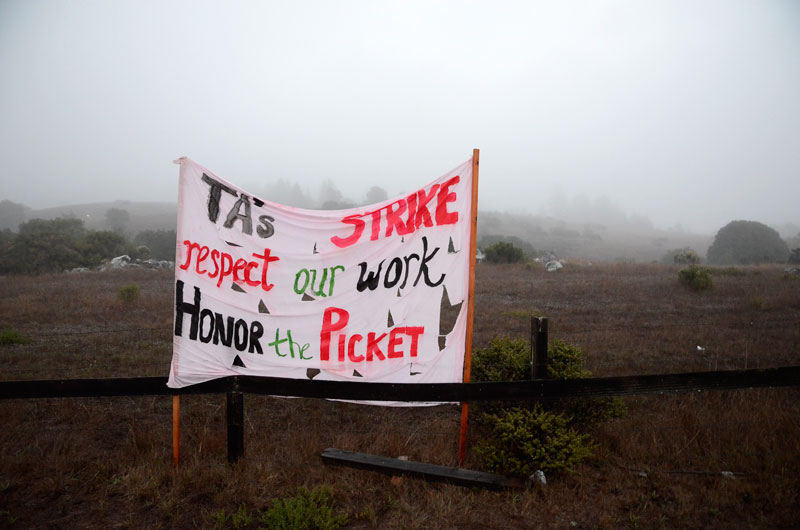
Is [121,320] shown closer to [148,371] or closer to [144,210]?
[148,371]

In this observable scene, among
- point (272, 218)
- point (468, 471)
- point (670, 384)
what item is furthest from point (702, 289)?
point (272, 218)

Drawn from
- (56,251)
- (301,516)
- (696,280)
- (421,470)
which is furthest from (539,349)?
(56,251)

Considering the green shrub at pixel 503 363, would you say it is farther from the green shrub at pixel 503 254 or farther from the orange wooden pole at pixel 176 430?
the green shrub at pixel 503 254

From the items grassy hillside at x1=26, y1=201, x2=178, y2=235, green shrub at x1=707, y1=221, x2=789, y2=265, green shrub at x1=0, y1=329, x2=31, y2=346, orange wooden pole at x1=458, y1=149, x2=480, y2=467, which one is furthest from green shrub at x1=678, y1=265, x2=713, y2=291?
grassy hillside at x1=26, y1=201, x2=178, y2=235

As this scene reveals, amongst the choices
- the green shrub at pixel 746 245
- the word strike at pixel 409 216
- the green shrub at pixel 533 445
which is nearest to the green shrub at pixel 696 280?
the green shrub at pixel 533 445

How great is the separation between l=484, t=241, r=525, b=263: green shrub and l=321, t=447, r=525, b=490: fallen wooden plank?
2467cm

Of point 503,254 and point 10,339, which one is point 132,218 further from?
point 10,339

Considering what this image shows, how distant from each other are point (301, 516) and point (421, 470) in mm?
1154

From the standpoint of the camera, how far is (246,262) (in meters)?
4.57

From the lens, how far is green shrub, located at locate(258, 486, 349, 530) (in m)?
3.29

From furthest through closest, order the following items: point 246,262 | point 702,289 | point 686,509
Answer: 1. point 702,289
2. point 246,262
3. point 686,509

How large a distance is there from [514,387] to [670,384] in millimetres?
1420

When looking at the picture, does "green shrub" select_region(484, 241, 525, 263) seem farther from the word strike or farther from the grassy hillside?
the grassy hillside

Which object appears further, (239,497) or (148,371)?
(148,371)
